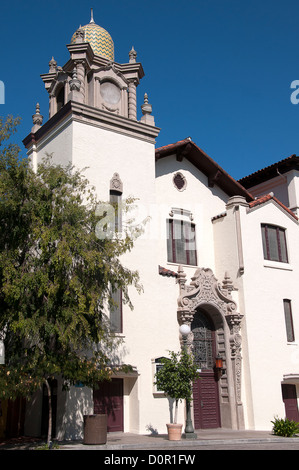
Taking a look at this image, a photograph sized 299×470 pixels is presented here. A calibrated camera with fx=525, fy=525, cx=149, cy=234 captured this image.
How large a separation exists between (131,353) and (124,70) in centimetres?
1210

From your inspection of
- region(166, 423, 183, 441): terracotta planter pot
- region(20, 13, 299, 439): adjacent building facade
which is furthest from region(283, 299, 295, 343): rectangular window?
region(166, 423, 183, 441): terracotta planter pot

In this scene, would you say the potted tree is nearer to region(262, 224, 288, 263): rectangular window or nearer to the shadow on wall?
the shadow on wall

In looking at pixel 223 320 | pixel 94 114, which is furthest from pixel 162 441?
pixel 94 114

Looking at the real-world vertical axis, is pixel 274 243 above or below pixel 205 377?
above

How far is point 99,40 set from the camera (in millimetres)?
23281

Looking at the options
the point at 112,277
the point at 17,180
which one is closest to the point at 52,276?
the point at 112,277

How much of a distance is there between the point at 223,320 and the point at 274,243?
4.68 metres

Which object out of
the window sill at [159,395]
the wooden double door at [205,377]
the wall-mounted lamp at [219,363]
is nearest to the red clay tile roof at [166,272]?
the wooden double door at [205,377]

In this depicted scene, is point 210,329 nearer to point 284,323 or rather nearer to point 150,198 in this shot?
point 284,323

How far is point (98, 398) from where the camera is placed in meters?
18.2

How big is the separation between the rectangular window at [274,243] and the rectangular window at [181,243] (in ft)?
10.7

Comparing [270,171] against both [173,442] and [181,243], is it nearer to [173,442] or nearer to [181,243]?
[181,243]

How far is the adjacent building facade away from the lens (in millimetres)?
18938

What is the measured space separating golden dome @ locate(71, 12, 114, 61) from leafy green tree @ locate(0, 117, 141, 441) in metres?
8.92
